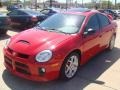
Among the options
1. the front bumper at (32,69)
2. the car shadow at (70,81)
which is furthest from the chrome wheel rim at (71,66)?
the front bumper at (32,69)

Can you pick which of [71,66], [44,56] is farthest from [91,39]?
[44,56]

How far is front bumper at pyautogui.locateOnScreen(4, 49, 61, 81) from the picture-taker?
4.61 m

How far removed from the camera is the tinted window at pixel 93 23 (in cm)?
609

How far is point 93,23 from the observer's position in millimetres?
6352

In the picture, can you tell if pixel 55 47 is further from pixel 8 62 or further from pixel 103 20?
pixel 103 20

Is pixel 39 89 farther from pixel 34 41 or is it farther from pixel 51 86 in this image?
pixel 34 41

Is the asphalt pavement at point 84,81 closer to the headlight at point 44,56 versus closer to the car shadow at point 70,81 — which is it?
the car shadow at point 70,81

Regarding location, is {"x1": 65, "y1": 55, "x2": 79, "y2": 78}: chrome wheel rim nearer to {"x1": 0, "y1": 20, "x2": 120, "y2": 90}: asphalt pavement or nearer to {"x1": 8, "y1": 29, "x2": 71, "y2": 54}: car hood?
{"x1": 0, "y1": 20, "x2": 120, "y2": 90}: asphalt pavement

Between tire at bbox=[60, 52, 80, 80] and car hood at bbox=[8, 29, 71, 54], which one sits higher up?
car hood at bbox=[8, 29, 71, 54]

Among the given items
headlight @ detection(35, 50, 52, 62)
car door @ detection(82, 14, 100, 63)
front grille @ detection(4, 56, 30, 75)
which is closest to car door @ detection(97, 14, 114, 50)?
car door @ detection(82, 14, 100, 63)

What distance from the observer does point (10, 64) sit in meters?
5.04

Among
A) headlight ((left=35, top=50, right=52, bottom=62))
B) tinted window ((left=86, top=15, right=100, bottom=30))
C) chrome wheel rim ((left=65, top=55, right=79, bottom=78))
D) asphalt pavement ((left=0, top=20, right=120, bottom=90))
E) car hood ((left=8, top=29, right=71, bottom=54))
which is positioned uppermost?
tinted window ((left=86, top=15, right=100, bottom=30))

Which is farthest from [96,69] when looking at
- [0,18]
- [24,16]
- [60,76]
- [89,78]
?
[24,16]

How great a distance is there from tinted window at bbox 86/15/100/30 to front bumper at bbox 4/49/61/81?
5.66 ft
